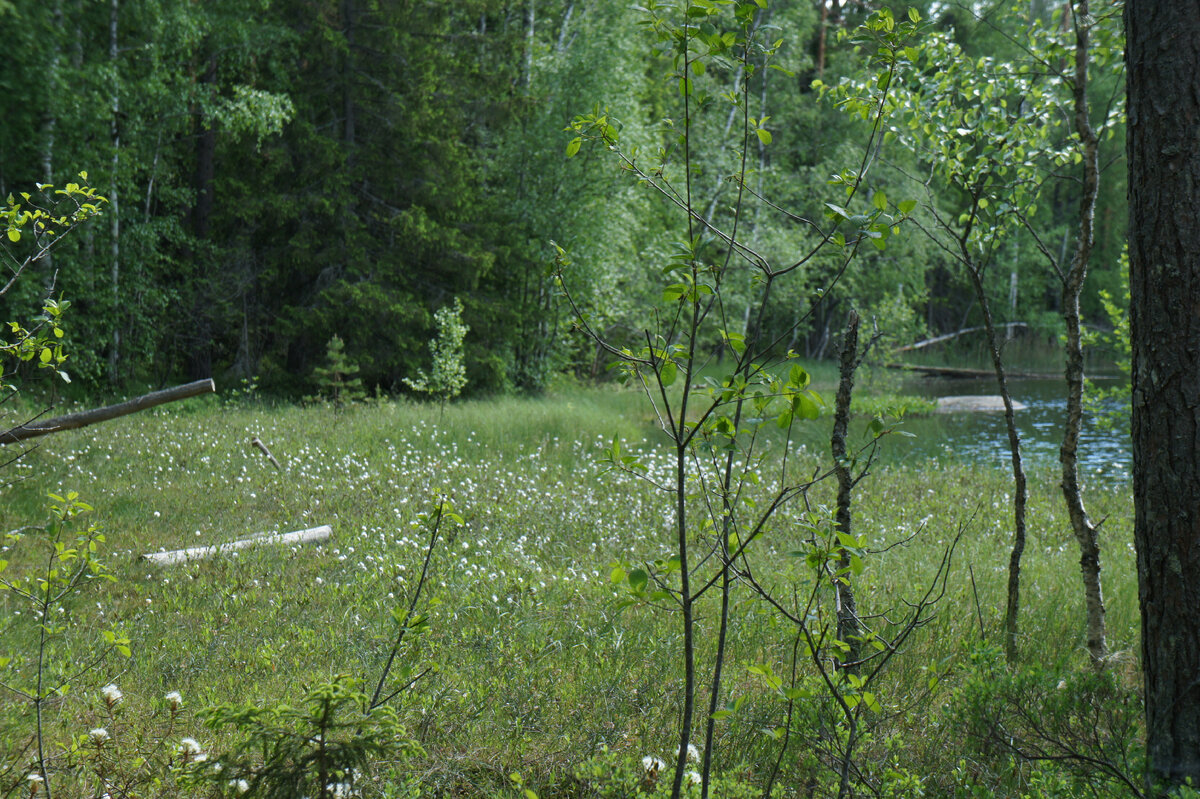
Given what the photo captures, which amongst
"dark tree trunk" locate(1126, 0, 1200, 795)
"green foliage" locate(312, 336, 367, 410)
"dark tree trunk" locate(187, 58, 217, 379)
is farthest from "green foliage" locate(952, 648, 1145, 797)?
"dark tree trunk" locate(187, 58, 217, 379)

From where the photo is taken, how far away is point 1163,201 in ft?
8.48

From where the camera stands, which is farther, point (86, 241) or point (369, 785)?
point (86, 241)

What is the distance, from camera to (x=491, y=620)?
4883 mm

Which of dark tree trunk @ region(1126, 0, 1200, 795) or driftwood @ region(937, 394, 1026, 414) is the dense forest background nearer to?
driftwood @ region(937, 394, 1026, 414)

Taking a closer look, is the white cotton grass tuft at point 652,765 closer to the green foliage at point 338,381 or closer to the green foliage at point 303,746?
the green foliage at point 303,746

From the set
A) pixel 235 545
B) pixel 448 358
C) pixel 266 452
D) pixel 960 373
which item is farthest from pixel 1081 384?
pixel 960 373

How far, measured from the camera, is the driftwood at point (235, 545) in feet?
19.6

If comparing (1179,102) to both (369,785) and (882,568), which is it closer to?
(369,785)

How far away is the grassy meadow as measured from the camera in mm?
3168

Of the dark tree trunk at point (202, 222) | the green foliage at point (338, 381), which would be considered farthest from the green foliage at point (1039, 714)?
the dark tree trunk at point (202, 222)

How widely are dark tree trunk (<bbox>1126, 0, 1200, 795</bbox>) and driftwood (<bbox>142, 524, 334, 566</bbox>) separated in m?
5.75

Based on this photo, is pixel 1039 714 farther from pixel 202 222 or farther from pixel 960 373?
pixel 960 373

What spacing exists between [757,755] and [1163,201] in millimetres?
2503

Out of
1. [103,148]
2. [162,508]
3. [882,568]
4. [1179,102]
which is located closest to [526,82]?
[103,148]
